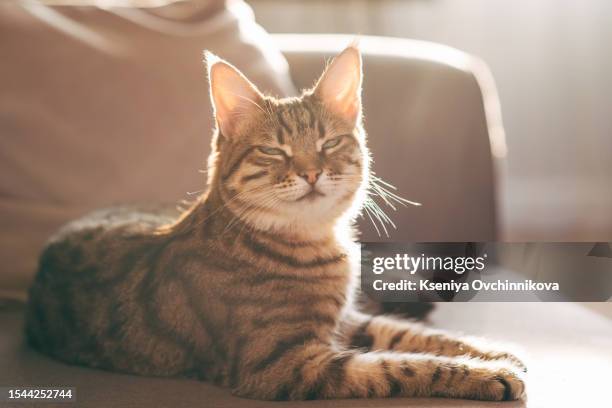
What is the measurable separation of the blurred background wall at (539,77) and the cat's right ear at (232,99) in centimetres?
18

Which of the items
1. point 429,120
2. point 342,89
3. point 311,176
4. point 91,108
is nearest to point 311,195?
point 311,176

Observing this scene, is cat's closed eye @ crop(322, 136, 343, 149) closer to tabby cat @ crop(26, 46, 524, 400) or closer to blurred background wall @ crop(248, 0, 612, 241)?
tabby cat @ crop(26, 46, 524, 400)

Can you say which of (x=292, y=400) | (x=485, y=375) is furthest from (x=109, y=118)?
(x=485, y=375)

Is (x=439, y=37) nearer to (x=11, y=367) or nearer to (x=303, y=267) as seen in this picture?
(x=303, y=267)

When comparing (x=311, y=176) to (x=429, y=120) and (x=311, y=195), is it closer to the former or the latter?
(x=311, y=195)

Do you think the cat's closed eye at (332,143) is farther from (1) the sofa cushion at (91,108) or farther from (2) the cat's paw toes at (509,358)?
(2) the cat's paw toes at (509,358)

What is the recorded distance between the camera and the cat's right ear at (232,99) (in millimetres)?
814

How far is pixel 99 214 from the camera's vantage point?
92 cm

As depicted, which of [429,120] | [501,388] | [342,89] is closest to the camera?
[501,388]

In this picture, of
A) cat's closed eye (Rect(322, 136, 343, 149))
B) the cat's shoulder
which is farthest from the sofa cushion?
cat's closed eye (Rect(322, 136, 343, 149))

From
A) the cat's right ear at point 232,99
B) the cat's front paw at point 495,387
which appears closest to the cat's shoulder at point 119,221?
the cat's right ear at point 232,99

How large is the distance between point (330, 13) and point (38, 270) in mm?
555

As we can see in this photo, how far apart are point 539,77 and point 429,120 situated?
0.54 ft

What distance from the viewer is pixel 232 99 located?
81 cm
